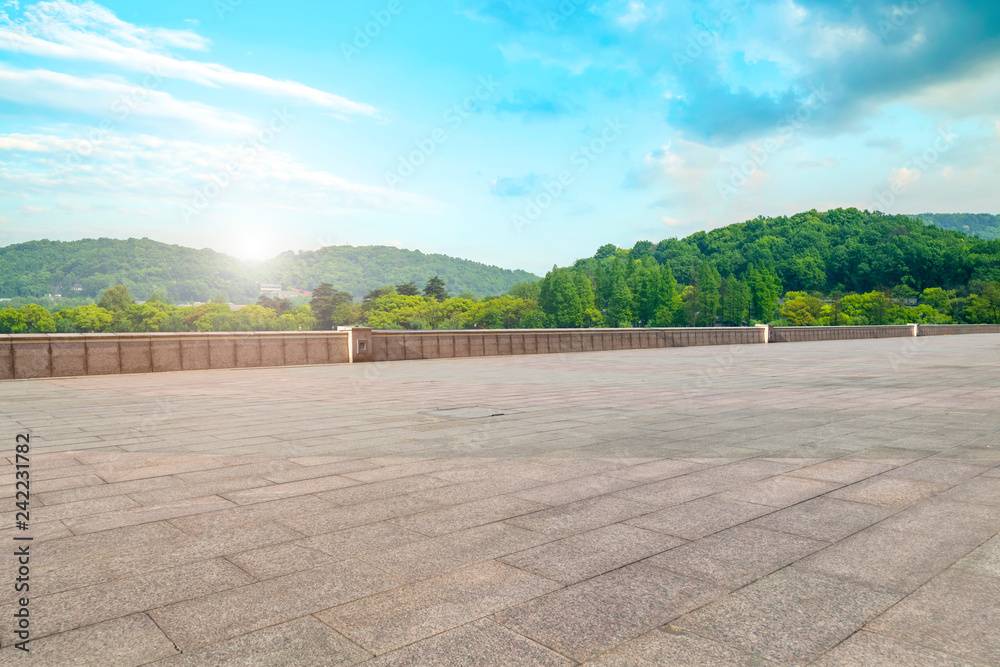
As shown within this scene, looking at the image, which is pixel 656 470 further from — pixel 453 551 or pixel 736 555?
pixel 453 551

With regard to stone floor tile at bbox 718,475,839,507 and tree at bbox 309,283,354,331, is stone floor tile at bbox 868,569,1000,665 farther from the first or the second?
tree at bbox 309,283,354,331

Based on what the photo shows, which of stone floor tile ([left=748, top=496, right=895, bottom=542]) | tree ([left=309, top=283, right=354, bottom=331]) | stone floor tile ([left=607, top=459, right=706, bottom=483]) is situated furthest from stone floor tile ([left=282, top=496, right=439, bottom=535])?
tree ([left=309, top=283, right=354, bottom=331])

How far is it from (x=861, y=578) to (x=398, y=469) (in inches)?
131

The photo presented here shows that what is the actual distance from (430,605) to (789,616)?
1.43 m

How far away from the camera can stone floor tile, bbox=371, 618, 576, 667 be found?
2225 mm

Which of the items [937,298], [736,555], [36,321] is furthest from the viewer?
[937,298]

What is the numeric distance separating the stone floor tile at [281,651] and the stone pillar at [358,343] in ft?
55.2

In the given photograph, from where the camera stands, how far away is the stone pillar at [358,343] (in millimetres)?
18984

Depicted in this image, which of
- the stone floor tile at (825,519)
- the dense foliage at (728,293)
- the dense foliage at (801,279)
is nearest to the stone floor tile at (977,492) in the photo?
the stone floor tile at (825,519)

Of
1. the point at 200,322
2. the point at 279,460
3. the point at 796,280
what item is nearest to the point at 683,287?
the point at 796,280

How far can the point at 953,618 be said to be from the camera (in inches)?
100

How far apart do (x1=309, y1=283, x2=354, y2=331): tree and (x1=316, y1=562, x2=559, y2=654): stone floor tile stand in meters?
174

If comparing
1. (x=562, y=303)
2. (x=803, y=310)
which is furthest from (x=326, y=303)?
(x=803, y=310)

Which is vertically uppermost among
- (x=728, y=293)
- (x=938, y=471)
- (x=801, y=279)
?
(x=801, y=279)
